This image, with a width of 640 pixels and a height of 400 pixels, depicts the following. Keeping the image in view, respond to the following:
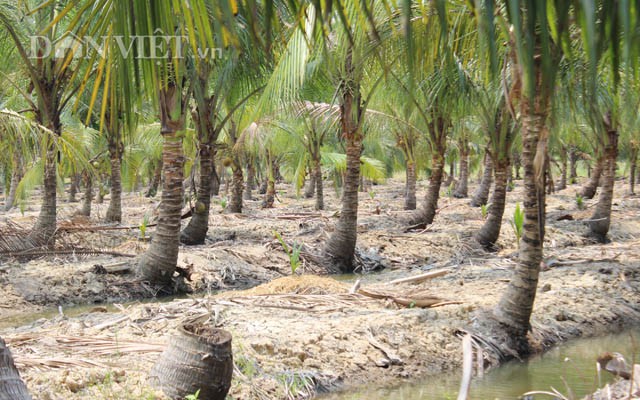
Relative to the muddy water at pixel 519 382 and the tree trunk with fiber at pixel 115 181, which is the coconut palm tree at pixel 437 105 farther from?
the tree trunk with fiber at pixel 115 181

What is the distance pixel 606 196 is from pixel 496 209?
2.98 m

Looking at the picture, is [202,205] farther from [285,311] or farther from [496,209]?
[285,311]

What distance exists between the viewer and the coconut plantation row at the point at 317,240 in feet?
6.00

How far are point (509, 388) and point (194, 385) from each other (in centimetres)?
283

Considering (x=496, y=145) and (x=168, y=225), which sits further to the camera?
(x=496, y=145)

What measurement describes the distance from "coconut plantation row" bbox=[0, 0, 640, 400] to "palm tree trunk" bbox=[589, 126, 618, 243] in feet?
0.21

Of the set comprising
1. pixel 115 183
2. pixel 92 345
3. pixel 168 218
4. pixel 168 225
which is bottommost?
pixel 92 345

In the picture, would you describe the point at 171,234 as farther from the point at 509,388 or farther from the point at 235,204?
the point at 235,204

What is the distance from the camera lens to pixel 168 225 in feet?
33.1

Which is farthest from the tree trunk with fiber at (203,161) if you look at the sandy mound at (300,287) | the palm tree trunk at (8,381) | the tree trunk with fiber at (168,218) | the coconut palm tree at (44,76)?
the palm tree trunk at (8,381)

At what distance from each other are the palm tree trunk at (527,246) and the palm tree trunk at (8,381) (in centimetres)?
448

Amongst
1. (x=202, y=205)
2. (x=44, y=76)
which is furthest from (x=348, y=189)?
(x=44, y=76)

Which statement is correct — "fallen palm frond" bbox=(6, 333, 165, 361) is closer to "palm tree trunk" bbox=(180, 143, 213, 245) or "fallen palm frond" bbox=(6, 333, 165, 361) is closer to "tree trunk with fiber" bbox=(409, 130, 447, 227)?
"palm tree trunk" bbox=(180, 143, 213, 245)

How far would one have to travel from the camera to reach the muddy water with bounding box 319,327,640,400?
5.52 metres
